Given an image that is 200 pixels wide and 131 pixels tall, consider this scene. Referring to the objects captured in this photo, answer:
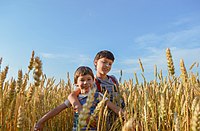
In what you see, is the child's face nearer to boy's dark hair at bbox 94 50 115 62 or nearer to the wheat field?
the wheat field

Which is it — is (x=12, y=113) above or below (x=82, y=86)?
below

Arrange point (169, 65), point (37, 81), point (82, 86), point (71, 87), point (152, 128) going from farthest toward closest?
point (71, 87), point (82, 86), point (169, 65), point (152, 128), point (37, 81)

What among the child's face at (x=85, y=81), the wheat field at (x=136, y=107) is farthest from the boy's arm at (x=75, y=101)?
the wheat field at (x=136, y=107)

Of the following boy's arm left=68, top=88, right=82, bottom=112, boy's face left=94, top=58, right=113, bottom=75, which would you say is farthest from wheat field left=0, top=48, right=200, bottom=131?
boy's face left=94, top=58, right=113, bottom=75

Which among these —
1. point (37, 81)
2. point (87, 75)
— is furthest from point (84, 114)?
point (87, 75)

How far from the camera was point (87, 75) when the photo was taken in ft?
7.09

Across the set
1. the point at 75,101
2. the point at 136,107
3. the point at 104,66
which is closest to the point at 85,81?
the point at 75,101

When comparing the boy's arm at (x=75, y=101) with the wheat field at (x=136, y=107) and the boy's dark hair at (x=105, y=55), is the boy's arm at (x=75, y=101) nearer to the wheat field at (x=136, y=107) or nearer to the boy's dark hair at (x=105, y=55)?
the wheat field at (x=136, y=107)

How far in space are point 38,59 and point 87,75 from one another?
110cm

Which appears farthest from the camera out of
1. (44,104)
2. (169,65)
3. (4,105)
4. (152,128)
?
(44,104)

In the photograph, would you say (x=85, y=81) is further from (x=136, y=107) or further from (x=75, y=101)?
(x=136, y=107)

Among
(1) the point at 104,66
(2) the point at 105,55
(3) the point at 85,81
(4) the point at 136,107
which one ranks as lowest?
(4) the point at 136,107

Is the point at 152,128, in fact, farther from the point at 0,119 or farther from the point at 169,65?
the point at 0,119

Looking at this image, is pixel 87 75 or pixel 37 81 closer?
pixel 37 81
